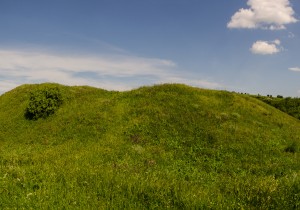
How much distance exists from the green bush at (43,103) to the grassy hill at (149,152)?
28.3 inches

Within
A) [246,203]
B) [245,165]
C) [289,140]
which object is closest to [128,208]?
[246,203]

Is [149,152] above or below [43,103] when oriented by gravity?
below

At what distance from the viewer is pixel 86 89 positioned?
134 feet

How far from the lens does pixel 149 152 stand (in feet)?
79.5

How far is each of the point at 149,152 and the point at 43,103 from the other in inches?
549

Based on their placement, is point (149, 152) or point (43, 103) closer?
point (149, 152)

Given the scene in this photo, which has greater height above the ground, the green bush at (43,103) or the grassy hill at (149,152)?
the green bush at (43,103)

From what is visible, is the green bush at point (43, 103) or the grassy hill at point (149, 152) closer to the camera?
the grassy hill at point (149, 152)

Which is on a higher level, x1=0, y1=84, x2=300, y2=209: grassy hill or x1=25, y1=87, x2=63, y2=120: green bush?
x1=25, y1=87, x2=63, y2=120: green bush

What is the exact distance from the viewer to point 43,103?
32.8 metres

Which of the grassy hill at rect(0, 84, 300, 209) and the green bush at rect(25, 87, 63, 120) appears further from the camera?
the green bush at rect(25, 87, 63, 120)

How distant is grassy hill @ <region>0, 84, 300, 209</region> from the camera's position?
30.0ft

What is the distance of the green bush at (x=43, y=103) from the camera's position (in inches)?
1282

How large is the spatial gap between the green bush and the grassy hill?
2.36 ft
